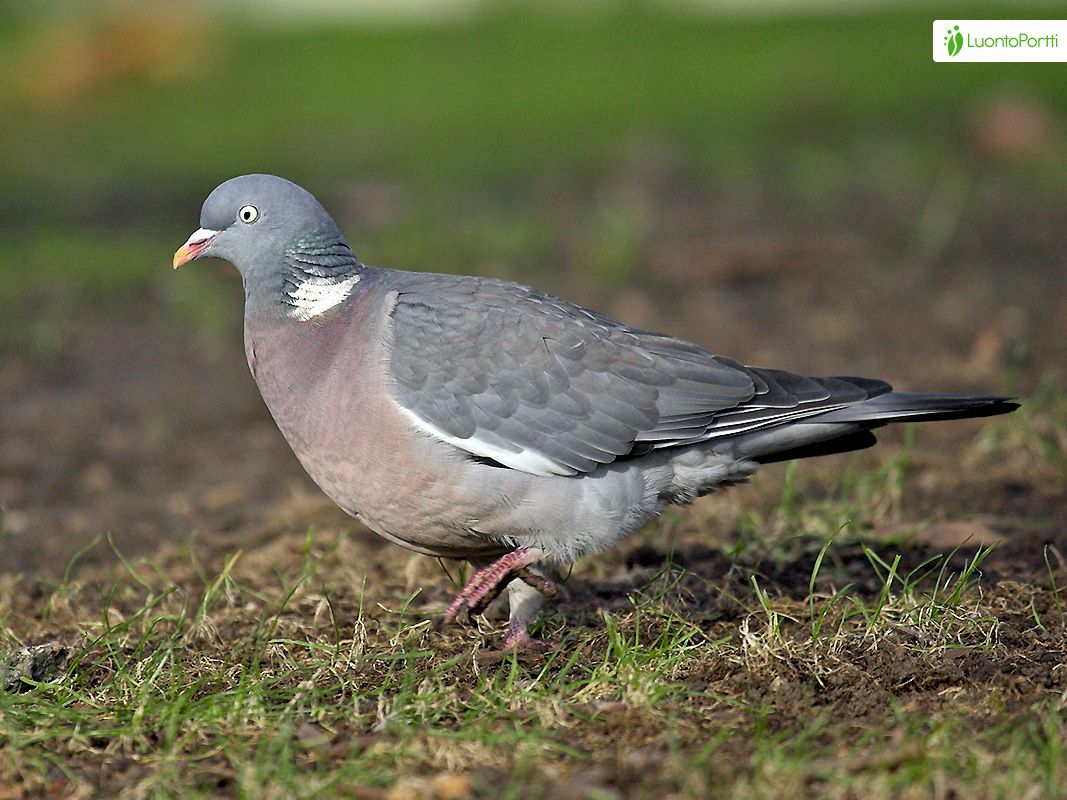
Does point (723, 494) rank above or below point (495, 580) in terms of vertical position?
below

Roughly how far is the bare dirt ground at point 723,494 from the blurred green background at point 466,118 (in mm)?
511

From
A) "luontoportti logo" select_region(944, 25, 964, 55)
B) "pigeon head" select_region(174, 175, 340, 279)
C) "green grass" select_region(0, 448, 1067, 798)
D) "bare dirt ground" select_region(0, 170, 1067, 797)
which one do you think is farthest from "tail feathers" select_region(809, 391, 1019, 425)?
"luontoportti logo" select_region(944, 25, 964, 55)

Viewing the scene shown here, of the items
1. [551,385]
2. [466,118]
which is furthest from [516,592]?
[466,118]

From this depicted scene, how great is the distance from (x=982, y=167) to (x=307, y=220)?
6923 mm

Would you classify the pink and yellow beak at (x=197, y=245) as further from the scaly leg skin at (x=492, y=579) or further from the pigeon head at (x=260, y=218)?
the scaly leg skin at (x=492, y=579)

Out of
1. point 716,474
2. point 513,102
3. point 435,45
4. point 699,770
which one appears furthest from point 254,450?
point 435,45

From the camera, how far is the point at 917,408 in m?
4.20

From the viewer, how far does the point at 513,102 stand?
1306 cm

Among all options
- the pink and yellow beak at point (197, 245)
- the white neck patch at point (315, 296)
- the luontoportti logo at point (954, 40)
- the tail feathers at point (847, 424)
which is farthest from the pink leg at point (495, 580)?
the luontoportti logo at point (954, 40)

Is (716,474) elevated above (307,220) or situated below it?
below

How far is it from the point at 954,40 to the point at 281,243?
12.6 feet

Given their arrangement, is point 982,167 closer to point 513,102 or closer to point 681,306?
point 681,306

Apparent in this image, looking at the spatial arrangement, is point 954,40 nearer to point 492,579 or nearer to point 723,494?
point 723,494

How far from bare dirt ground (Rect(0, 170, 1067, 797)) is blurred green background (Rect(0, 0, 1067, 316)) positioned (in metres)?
0.51
